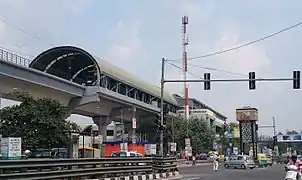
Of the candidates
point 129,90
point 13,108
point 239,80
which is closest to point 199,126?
point 129,90

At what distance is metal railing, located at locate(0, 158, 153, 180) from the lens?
15.9 m

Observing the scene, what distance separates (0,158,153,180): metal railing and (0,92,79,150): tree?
21294 millimetres

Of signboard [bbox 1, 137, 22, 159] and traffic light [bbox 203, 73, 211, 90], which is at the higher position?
traffic light [bbox 203, 73, 211, 90]

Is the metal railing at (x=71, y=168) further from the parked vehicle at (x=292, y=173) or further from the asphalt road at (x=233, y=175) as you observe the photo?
the parked vehicle at (x=292, y=173)

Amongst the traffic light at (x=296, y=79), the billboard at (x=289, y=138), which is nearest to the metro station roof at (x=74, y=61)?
the traffic light at (x=296, y=79)

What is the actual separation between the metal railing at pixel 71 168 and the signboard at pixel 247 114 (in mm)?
74660

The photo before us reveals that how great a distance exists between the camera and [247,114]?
10119 cm

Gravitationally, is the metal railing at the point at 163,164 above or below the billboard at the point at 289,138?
below

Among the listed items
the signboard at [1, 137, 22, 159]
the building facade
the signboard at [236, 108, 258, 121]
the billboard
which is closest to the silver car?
the signboard at [1, 137, 22, 159]

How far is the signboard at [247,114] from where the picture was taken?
10075cm

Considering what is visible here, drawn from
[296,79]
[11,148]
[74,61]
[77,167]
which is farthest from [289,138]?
[77,167]

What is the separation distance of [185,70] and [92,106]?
1388 inches

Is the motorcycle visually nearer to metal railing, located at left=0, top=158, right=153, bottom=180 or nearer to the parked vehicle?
the parked vehicle

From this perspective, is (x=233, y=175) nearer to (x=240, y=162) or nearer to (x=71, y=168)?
(x=71, y=168)
